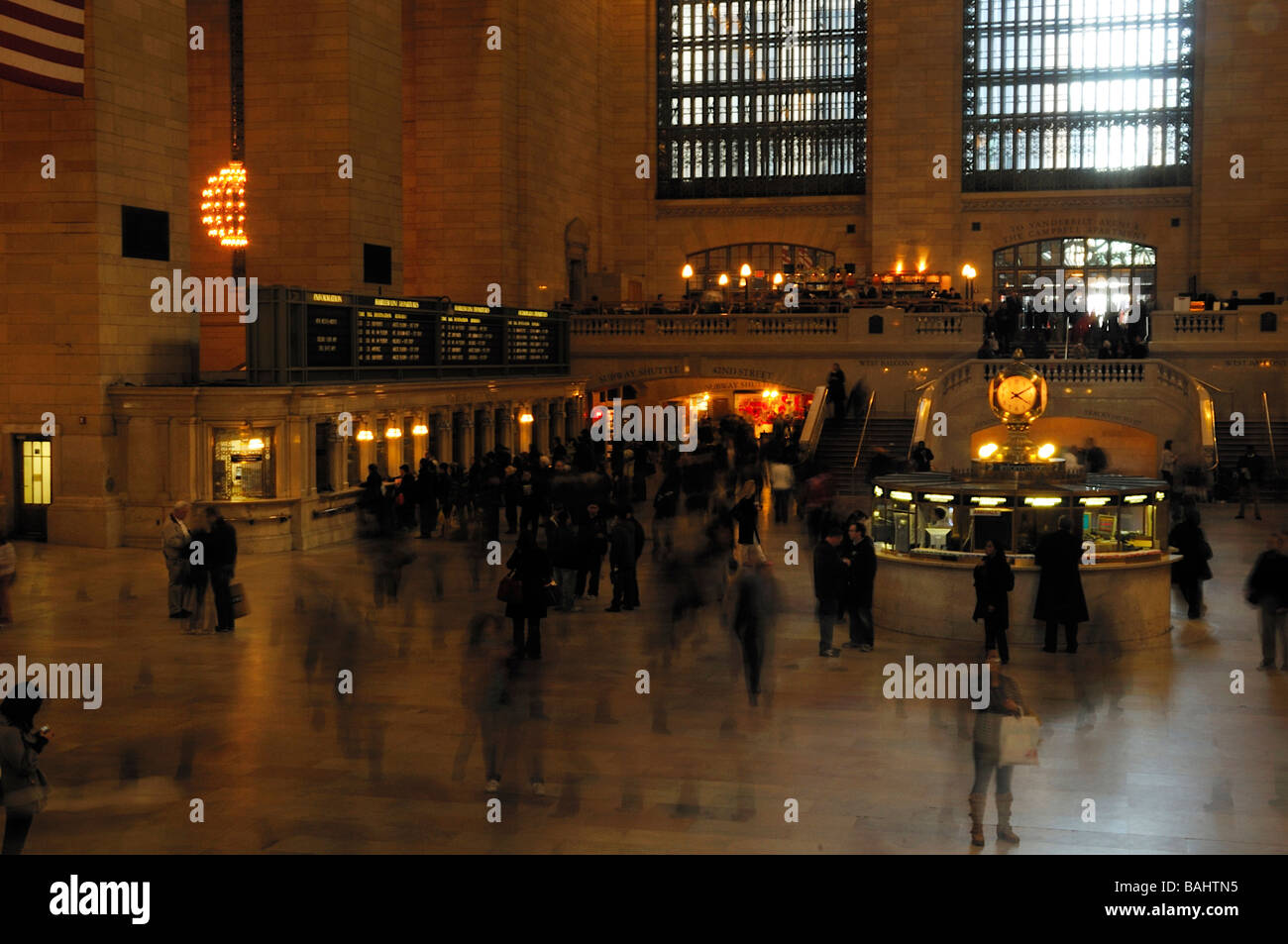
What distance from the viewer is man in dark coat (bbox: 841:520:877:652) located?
1398 cm

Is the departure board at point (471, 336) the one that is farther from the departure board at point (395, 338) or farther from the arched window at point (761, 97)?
the arched window at point (761, 97)

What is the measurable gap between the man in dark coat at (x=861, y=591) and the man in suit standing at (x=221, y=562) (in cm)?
624

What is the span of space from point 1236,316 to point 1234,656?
2149 centimetres

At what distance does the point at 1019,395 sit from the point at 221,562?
8.77 metres

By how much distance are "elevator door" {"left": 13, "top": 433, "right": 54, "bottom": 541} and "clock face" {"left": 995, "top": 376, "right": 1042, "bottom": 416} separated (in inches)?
564

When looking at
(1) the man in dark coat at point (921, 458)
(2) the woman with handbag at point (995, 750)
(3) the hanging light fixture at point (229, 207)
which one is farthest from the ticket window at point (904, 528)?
(3) the hanging light fixture at point (229, 207)

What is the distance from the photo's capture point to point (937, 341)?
34156 mm

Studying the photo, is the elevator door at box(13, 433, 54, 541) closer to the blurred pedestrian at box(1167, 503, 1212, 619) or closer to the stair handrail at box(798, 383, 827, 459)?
the stair handrail at box(798, 383, 827, 459)

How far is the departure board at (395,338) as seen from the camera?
24.5 metres

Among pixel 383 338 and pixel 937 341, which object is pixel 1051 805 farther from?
pixel 937 341

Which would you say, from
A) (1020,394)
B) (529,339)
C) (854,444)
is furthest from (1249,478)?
(529,339)

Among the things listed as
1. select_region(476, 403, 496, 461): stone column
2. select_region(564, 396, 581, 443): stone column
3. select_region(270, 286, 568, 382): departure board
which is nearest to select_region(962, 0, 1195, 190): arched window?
select_region(564, 396, 581, 443): stone column

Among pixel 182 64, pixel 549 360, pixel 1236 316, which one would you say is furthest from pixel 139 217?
pixel 1236 316

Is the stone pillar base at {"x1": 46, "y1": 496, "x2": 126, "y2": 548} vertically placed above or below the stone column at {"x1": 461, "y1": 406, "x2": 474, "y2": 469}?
below
